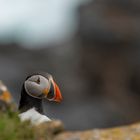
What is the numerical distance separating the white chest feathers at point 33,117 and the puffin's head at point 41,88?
320mm

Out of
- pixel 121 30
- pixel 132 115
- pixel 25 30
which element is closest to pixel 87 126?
pixel 132 115

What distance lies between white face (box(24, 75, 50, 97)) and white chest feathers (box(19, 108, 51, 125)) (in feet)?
1.04

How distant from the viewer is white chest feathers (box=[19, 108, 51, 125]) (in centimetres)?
1102

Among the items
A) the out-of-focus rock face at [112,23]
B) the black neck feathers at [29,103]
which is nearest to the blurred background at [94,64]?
the out-of-focus rock face at [112,23]

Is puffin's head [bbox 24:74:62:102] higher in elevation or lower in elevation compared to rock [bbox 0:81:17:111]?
lower

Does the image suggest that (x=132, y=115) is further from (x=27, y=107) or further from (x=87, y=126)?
(x=27, y=107)

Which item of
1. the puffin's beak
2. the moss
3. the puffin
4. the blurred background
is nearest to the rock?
the puffin's beak

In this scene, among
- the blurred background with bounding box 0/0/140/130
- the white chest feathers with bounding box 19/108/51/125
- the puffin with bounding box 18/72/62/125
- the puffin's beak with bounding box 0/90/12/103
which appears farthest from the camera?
the blurred background with bounding box 0/0/140/130

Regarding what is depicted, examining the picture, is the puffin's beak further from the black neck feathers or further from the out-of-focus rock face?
the out-of-focus rock face

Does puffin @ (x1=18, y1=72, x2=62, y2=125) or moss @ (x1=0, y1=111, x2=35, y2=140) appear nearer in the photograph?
moss @ (x1=0, y1=111, x2=35, y2=140)

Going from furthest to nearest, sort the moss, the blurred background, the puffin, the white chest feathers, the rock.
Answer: the blurred background
the puffin
the white chest feathers
the rock
the moss

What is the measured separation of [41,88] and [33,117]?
2.58 ft

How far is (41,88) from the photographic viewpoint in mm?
12297

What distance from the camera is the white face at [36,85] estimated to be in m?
12.3
